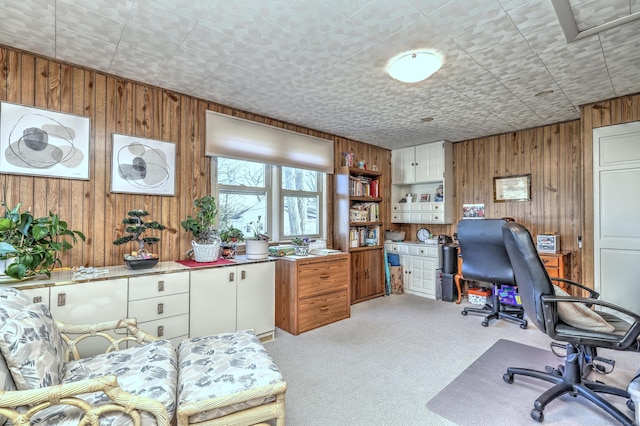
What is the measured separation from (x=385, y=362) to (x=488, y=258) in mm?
1703

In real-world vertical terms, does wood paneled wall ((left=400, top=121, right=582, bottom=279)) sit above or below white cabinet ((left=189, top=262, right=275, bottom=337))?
above

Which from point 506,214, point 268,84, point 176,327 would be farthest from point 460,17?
point 506,214

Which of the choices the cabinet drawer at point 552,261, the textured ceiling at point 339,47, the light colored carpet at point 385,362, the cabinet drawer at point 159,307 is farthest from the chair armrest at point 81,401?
the cabinet drawer at point 552,261

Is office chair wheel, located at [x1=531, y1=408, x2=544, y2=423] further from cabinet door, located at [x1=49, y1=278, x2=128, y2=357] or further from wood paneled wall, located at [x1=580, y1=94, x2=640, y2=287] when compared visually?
cabinet door, located at [x1=49, y1=278, x2=128, y2=357]

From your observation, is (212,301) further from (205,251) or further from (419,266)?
(419,266)

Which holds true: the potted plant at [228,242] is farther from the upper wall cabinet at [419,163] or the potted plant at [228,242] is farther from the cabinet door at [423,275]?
the upper wall cabinet at [419,163]

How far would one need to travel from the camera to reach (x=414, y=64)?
2275 millimetres

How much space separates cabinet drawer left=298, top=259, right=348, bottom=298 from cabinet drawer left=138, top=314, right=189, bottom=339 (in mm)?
1136

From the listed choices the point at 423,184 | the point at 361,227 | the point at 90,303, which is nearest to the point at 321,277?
the point at 361,227

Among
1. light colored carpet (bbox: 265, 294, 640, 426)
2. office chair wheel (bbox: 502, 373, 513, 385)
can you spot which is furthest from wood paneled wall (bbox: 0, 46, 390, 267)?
office chair wheel (bbox: 502, 373, 513, 385)

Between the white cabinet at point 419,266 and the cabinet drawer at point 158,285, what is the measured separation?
135 inches

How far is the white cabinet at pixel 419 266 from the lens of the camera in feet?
14.8

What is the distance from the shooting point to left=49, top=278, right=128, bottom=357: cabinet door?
6.33 feet

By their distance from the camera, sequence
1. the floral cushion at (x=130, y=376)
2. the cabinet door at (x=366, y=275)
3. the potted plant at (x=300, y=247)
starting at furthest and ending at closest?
the cabinet door at (x=366, y=275), the potted plant at (x=300, y=247), the floral cushion at (x=130, y=376)
